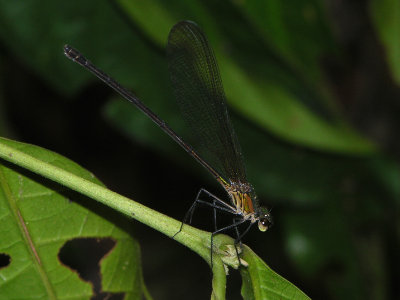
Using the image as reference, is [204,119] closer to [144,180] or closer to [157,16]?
[157,16]

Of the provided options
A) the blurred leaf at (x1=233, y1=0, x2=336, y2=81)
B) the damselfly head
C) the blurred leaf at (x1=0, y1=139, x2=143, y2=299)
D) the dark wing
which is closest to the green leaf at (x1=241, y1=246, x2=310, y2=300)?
the blurred leaf at (x1=0, y1=139, x2=143, y2=299)

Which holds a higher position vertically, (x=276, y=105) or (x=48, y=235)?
(x=276, y=105)

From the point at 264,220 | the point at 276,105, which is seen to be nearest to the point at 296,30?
the point at 276,105

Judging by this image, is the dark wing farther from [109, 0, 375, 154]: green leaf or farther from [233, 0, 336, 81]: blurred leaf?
[233, 0, 336, 81]: blurred leaf

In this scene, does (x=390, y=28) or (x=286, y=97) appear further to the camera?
(x=286, y=97)

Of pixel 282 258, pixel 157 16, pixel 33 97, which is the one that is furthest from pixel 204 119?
pixel 282 258

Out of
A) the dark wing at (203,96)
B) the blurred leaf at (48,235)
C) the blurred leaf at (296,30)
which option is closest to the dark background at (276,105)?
the blurred leaf at (296,30)

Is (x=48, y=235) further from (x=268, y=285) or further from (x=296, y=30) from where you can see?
(x=296, y=30)
